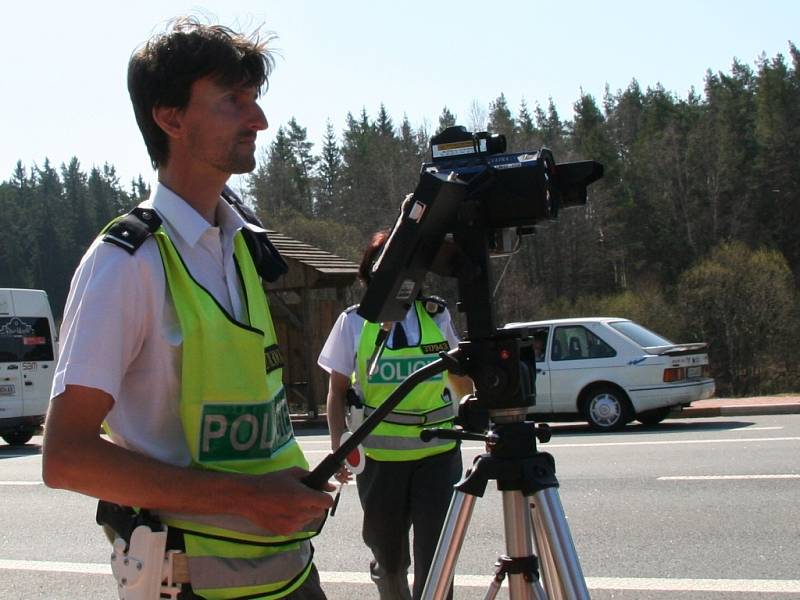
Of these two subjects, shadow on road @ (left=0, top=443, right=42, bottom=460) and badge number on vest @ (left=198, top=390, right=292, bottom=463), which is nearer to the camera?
badge number on vest @ (left=198, top=390, right=292, bottom=463)

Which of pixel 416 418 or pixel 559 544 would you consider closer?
pixel 559 544

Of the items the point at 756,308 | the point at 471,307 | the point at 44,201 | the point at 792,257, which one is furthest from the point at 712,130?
the point at 471,307

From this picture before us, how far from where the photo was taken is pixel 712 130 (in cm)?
6188

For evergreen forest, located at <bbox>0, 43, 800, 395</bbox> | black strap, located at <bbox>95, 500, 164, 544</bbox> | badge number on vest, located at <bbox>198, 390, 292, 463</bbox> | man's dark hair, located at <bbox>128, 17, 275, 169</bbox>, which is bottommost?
black strap, located at <bbox>95, 500, 164, 544</bbox>

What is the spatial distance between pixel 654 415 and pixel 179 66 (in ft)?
40.9

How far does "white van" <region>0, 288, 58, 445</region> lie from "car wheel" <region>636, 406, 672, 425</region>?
9.65 meters

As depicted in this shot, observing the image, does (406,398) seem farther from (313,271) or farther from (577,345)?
(313,271)

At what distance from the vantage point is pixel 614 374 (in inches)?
525

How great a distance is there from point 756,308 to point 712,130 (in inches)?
1539

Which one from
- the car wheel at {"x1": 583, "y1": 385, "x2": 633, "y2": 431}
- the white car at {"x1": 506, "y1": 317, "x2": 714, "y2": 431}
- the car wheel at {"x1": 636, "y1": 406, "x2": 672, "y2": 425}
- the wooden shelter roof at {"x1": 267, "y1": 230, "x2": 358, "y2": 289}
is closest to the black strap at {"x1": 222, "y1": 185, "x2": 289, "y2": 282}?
the white car at {"x1": 506, "y1": 317, "x2": 714, "y2": 431}

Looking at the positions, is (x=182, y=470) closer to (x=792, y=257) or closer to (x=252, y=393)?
(x=252, y=393)

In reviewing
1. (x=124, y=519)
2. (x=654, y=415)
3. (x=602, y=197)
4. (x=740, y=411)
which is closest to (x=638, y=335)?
(x=654, y=415)

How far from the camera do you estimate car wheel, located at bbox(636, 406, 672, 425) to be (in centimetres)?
1362

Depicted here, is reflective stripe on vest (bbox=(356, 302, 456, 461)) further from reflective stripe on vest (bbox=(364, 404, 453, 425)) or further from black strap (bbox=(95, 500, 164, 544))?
black strap (bbox=(95, 500, 164, 544))
